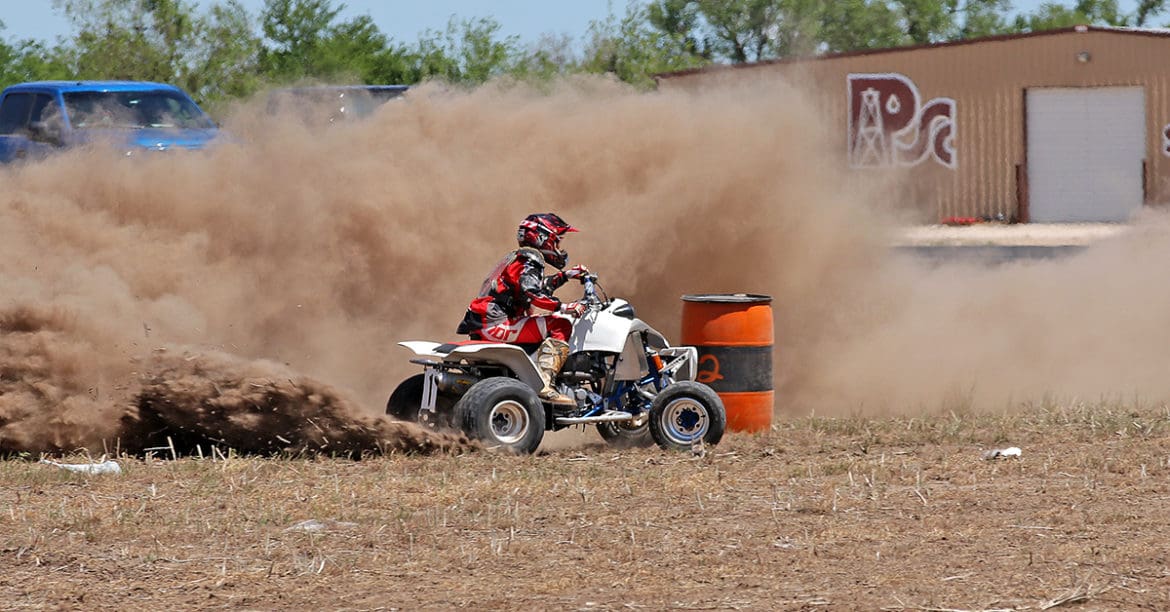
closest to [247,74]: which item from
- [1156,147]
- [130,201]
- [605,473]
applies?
[1156,147]

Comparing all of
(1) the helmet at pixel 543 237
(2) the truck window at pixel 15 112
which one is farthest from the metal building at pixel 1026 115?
(1) the helmet at pixel 543 237

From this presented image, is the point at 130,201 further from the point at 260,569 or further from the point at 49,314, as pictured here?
the point at 260,569

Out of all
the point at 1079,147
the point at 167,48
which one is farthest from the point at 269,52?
the point at 1079,147

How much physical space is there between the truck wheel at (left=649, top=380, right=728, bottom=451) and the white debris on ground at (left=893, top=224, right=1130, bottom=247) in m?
15.3

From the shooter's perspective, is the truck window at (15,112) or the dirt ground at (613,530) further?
the truck window at (15,112)

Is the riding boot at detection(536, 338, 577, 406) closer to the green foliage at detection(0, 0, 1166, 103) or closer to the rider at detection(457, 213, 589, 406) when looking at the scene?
the rider at detection(457, 213, 589, 406)

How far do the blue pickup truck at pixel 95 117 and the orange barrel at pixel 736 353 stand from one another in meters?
9.43

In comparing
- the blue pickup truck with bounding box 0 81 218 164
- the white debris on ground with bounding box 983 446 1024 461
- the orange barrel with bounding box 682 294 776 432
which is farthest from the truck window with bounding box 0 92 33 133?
the white debris on ground with bounding box 983 446 1024 461

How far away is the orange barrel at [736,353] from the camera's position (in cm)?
1255

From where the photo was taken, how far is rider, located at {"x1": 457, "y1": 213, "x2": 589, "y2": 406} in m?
11.6

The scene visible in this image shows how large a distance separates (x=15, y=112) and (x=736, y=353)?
13.4 metres

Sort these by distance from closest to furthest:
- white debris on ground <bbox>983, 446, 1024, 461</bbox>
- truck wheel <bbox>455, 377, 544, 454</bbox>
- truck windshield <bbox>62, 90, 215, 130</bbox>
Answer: white debris on ground <bbox>983, 446, 1024, 461</bbox> < truck wheel <bbox>455, 377, 544, 454</bbox> < truck windshield <bbox>62, 90, 215, 130</bbox>

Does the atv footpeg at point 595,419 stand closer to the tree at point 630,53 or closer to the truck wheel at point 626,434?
the truck wheel at point 626,434

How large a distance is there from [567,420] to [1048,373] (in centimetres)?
607
